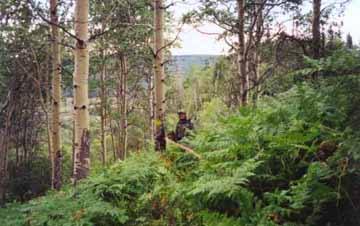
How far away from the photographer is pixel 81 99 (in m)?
6.58

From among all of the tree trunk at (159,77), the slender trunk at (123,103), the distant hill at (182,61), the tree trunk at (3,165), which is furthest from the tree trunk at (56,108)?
the slender trunk at (123,103)

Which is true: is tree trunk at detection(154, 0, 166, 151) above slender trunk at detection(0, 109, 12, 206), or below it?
above

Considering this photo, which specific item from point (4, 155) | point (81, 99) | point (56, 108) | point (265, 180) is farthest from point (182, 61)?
point (265, 180)

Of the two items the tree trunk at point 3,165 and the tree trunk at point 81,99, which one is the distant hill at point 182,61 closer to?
the tree trunk at point 81,99

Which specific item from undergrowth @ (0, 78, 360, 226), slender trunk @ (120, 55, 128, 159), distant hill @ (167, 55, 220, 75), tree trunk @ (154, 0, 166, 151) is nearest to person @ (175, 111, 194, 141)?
tree trunk @ (154, 0, 166, 151)

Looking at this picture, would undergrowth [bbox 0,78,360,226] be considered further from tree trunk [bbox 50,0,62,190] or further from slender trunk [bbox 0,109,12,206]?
slender trunk [bbox 0,109,12,206]

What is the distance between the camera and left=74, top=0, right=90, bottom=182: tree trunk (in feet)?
21.5

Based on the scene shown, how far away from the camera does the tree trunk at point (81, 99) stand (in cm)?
654

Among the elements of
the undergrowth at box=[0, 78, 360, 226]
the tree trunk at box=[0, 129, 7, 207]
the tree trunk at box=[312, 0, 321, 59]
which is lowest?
the tree trunk at box=[0, 129, 7, 207]

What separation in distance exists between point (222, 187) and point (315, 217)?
70cm

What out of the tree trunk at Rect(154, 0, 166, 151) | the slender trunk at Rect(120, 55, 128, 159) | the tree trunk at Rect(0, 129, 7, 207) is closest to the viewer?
the tree trunk at Rect(154, 0, 166, 151)

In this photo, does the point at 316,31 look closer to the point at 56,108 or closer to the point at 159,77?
the point at 159,77

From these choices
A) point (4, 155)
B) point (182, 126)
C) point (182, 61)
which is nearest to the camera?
point (182, 126)

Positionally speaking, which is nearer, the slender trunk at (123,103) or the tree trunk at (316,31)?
the tree trunk at (316,31)
